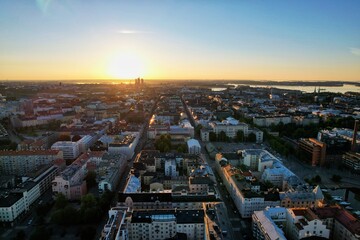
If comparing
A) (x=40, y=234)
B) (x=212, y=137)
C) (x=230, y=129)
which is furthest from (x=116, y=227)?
(x=230, y=129)

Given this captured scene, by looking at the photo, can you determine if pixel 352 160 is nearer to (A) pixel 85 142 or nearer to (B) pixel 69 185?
(B) pixel 69 185

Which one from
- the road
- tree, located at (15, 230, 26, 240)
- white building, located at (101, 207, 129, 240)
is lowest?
tree, located at (15, 230, 26, 240)

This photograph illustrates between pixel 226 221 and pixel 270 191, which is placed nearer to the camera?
pixel 226 221

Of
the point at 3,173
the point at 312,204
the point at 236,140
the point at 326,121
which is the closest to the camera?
the point at 312,204

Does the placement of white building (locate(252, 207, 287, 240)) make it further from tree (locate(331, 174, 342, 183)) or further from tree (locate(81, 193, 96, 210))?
tree (locate(331, 174, 342, 183))

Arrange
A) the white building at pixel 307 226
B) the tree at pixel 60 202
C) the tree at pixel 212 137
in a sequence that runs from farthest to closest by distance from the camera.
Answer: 1. the tree at pixel 212 137
2. the tree at pixel 60 202
3. the white building at pixel 307 226

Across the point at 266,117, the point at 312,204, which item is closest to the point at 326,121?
the point at 266,117

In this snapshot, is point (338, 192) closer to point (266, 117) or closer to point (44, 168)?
point (44, 168)

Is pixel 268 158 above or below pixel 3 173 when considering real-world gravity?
above

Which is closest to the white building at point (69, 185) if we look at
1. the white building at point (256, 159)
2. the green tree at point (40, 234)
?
the green tree at point (40, 234)

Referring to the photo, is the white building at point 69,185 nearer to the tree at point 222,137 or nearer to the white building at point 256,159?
the white building at point 256,159

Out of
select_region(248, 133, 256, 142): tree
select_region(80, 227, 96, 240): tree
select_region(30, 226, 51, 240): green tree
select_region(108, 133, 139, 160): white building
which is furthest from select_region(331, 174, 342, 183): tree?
select_region(30, 226, 51, 240): green tree
